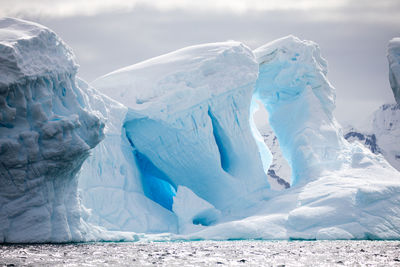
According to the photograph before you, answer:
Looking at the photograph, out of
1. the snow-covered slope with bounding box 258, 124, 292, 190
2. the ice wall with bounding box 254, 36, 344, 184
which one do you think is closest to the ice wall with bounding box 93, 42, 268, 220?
the ice wall with bounding box 254, 36, 344, 184

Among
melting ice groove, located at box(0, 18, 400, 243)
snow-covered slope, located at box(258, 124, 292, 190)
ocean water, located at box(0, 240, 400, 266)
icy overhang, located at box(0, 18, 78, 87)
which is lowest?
snow-covered slope, located at box(258, 124, 292, 190)

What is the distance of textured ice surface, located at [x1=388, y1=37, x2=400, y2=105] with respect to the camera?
50.2 ft

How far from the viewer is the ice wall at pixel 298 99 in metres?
20.3

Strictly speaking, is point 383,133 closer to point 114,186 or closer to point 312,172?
point 312,172

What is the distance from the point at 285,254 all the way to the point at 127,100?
31.6ft

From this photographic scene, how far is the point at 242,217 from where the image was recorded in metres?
18.3

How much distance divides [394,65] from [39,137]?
35.4 feet

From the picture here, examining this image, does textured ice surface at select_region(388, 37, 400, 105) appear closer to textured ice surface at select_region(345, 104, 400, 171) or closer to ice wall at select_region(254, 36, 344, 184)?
ice wall at select_region(254, 36, 344, 184)

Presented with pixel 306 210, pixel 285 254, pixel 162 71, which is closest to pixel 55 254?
pixel 285 254

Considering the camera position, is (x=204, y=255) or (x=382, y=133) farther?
(x=382, y=133)

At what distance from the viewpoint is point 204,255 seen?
1148 centimetres

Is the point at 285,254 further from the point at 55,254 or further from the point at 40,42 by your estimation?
the point at 40,42

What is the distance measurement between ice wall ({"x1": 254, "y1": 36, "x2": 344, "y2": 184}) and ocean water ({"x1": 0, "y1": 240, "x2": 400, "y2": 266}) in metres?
7.00

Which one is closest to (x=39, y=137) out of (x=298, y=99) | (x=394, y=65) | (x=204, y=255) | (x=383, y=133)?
(x=204, y=255)
